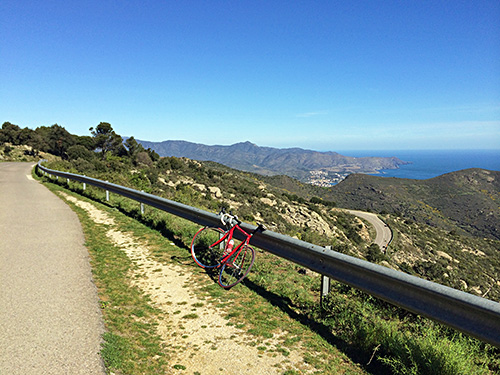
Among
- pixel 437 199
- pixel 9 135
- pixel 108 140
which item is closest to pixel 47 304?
pixel 108 140

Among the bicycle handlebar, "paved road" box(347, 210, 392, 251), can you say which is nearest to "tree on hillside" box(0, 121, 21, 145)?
"paved road" box(347, 210, 392, 251)

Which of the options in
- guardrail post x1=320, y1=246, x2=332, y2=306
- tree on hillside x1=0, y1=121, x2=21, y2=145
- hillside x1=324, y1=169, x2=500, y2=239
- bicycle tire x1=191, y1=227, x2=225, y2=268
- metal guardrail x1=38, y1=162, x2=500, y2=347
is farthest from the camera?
hillside x1=324, y1=169, x2=500, y2=239

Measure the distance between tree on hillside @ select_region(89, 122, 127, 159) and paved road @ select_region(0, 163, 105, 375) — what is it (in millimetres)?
47208

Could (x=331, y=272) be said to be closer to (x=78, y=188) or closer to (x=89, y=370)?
(x=89, y=370)

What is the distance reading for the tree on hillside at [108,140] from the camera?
5134 cm

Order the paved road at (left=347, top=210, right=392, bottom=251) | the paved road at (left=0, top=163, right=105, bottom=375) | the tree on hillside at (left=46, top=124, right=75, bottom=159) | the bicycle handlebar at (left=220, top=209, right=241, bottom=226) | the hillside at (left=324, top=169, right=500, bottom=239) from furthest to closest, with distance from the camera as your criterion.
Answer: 1. the hillside at (left=324, top=169, right=500, bottom=239)
2. the tree on hillside at (left=46, top=124, right=75, bottom=159)
3. the paved road at (left=347, top=210, right=392, bottom=251)
4. the bicycle handlebar at (left=220, top=209, right=241, bottom=226)
5. the paved road at (left=0, top=163, right=105, bottom=375)

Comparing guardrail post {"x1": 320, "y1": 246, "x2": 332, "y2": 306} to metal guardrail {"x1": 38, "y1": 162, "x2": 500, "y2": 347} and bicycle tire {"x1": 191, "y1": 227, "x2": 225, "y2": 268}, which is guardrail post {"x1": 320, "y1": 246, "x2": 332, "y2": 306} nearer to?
metal guardrail {"x1": 38, "y1": 162, "x2": 500, "y2": 347}

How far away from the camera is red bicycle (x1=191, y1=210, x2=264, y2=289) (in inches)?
197

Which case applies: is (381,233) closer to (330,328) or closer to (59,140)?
(330,328)

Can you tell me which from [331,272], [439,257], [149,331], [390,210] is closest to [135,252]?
[149,331]

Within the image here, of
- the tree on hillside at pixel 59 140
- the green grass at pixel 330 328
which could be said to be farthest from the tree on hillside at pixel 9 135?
the green grass at pixel 330 328

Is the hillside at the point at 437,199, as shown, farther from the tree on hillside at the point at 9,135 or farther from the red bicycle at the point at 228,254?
the red bicycle at the point at 228,254

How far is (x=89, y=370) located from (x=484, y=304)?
3.39 meters

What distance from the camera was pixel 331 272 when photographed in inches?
156
